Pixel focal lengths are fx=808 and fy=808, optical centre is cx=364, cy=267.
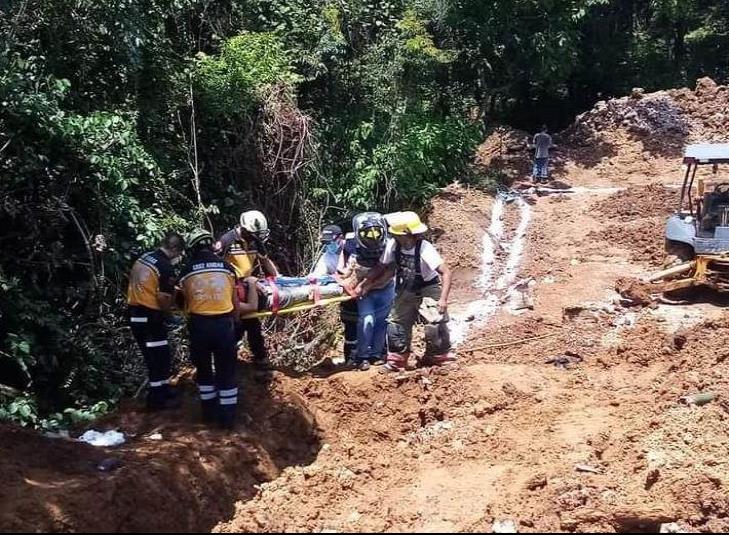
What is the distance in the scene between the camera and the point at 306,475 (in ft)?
19.0

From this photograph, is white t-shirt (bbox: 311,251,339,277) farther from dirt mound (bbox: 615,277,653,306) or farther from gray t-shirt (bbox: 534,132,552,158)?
gray t-shirt (bbox: 534,132,552,158)

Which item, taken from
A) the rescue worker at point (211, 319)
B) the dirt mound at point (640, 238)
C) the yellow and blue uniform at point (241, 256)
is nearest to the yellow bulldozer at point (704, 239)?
the dirt mound at point (640, 238)

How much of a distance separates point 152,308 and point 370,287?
2228 mm

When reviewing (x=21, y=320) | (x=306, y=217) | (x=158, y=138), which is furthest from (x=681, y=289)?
(x=21, y=320)

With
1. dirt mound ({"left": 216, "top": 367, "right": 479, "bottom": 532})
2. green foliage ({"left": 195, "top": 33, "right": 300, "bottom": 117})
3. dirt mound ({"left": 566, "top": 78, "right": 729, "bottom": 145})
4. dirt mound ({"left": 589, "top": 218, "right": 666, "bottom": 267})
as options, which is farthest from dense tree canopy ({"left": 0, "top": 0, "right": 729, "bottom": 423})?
dirt mound ({"left": 589, "top": 218, "right": 666, "bottom": 267})

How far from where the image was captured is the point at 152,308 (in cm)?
669

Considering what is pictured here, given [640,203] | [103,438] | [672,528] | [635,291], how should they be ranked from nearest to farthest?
[672,528], [103,438], [635,291], [640,203]

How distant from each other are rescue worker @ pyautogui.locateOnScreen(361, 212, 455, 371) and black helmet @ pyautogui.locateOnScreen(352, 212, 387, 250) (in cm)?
10

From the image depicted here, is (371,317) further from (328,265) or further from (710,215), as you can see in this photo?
(710,215)

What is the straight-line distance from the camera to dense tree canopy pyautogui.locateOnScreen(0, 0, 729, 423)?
28.8 ft

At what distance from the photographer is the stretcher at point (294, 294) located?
7.38m

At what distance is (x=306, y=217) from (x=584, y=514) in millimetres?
8520

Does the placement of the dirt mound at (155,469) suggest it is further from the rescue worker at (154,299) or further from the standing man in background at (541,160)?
the standing man in background at (541,160)

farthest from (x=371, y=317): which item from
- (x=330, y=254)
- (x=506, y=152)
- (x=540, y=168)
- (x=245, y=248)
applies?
(x=506, y=152)
